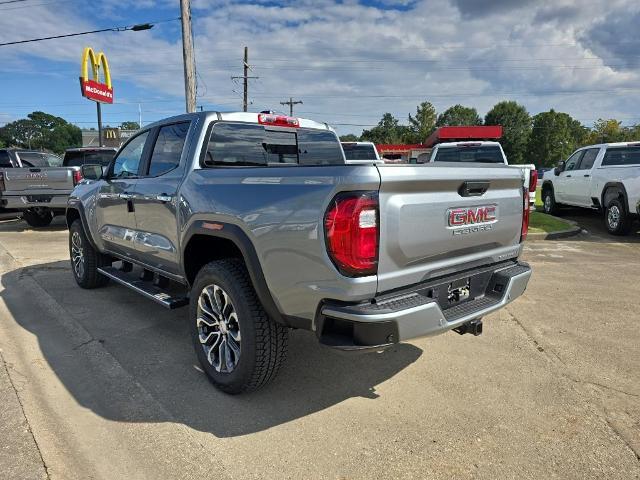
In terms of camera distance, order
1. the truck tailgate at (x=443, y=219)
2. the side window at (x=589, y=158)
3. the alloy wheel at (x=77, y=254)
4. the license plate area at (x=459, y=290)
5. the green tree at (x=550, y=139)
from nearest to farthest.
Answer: the truck tailgate at (x=443, y=219), the license plate area at (x=459, y=290), the alloy wheel at (x=77, y=254), the side window at (x=589, y=158), the green tree at (x=550, y=139)

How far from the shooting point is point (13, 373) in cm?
350

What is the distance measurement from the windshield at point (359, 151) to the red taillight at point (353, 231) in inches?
433

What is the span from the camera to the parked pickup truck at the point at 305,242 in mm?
2393

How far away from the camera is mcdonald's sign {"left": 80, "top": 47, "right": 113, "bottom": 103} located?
19328mm

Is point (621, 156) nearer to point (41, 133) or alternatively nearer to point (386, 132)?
point (386, 132)

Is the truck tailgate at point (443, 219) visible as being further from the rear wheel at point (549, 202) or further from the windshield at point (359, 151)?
the rear wheel at point (549, 202)

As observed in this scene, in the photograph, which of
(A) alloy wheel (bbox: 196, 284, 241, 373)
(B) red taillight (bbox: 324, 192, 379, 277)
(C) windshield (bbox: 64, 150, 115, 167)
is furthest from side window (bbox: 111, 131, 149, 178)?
(C) windshield (bbox: 64, 150, 115, 167)

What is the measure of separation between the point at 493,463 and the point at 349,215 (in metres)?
1.49

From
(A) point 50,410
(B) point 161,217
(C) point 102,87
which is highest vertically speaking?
(C) point 102,87

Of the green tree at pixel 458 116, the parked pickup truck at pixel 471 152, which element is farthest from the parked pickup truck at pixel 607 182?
the green tree at pixel 458 116

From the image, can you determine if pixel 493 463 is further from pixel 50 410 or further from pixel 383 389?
pixel 50 410

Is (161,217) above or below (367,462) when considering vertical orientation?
above

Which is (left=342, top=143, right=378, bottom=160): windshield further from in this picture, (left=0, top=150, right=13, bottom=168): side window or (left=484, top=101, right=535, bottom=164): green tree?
(left=484, top=101, right=535, bottom=164): green tree

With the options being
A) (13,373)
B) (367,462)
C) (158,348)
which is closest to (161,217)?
(158,348)
